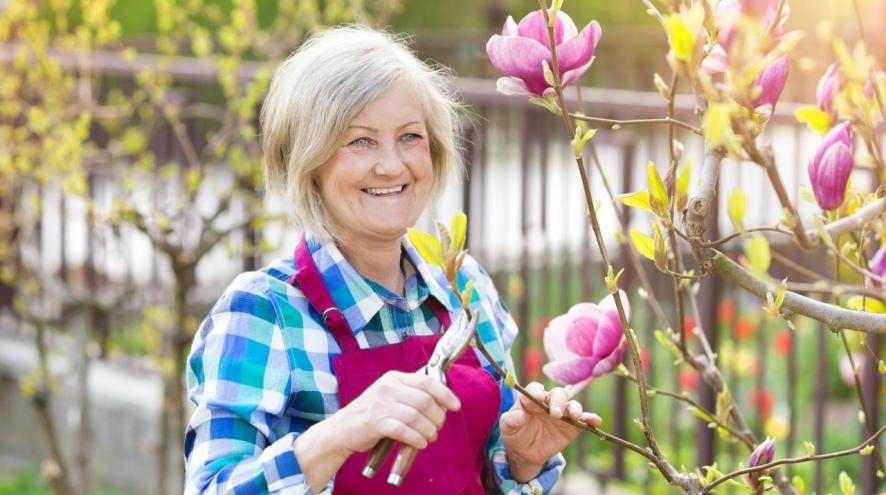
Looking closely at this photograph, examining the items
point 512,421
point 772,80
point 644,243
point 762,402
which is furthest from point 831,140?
point 762,402

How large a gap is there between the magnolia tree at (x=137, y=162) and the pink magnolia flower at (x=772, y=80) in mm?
1557

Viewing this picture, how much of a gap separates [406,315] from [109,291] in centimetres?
404

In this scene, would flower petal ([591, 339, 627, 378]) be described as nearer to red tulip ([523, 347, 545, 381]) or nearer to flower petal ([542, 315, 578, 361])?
flower petal ([542, 315, 578, 361])

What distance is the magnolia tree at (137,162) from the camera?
10.7ft

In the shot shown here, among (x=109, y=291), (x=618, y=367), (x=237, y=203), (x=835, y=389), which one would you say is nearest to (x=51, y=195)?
(x=109, y=291)

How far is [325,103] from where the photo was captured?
1735 mm

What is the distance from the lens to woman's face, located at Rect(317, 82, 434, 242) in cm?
176

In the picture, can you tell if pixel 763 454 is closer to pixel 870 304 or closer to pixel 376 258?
pixel 870 304

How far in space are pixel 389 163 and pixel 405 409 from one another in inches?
21.0

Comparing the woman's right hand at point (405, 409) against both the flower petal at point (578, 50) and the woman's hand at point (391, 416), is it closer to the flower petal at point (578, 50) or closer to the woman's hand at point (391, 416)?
the woman's hand at point (391, 416)

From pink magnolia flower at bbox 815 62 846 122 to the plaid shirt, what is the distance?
66cm

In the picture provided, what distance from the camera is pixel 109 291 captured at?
5590 millimetres

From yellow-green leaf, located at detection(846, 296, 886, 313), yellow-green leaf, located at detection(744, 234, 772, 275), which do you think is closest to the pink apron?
yellow-green leaf, located at detection(846, 296, 886, 313)

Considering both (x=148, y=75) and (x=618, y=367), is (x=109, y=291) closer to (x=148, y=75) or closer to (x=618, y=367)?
(x=148, y=75)
